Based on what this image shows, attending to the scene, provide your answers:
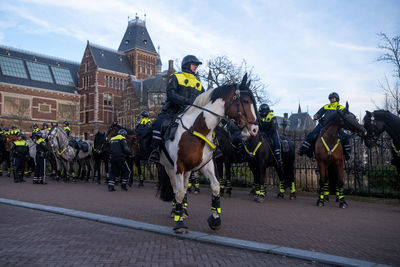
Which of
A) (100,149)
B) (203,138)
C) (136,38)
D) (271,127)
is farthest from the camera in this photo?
(136,38)

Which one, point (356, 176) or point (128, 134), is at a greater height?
point (128, 134)

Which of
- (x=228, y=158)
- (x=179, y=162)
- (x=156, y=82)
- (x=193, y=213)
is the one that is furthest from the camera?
(x=156, y=82)

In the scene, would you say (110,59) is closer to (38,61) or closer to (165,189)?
(38,61)

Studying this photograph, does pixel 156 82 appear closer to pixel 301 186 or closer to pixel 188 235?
pixel 301 186

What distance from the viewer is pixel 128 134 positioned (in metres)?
15.5

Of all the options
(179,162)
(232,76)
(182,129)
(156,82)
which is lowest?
(179,162)

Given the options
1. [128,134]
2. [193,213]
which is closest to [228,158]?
[193,213]

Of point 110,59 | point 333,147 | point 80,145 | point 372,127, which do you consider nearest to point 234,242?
point 333,147

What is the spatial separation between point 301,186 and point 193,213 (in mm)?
6800

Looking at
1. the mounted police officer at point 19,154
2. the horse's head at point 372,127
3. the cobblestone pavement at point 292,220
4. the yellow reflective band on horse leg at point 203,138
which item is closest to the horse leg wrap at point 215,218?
the cobblestone pavement at point 292,220

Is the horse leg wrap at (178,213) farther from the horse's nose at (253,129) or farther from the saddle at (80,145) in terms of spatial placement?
the saddle at (80,145)

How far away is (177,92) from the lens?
22.7ft

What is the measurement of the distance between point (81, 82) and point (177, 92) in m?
64.5

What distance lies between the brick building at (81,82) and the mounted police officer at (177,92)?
149 feet
